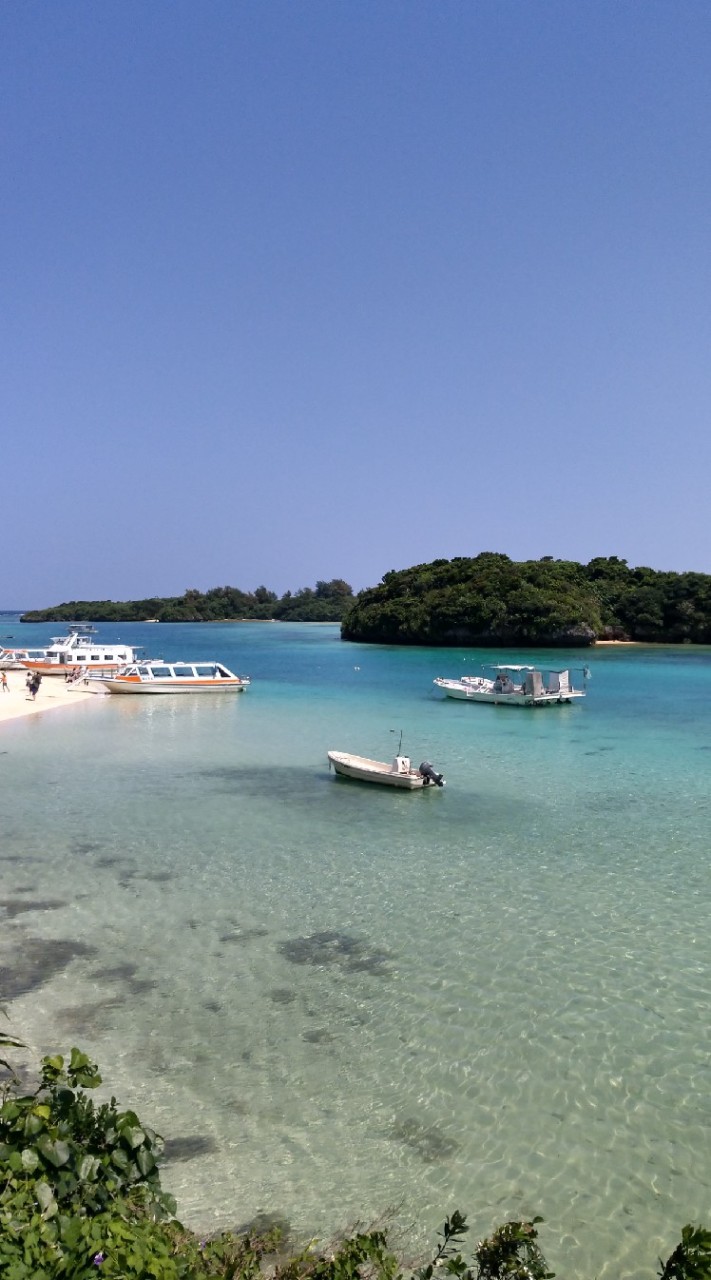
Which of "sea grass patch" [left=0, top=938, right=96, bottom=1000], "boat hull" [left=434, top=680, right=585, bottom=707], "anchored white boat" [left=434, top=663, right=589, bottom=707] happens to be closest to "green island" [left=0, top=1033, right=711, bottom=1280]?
"sea grass patch" [left=0, top=938, right=96, bottom=1000]

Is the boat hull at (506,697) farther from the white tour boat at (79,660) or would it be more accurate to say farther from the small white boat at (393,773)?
the white tour boat at (79,660)

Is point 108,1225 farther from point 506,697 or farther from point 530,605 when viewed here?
point 530,605

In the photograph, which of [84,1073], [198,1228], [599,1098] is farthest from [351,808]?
[84,1073]

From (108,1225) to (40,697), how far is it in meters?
43.9

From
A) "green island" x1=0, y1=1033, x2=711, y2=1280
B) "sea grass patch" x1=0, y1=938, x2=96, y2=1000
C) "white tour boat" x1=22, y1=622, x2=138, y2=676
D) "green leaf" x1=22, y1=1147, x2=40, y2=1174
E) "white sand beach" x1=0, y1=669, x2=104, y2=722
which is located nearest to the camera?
"green island" x1=0, y1=1033, x2=711, y2=1280

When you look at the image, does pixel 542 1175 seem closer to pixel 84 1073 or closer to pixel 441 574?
pixel 84 1073

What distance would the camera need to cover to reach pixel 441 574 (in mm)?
108000

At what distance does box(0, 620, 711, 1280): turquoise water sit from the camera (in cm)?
638

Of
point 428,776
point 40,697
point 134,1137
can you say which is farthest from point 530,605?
point 134,1137

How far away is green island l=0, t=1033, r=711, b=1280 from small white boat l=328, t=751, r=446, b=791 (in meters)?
15.8

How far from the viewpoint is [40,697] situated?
4447 cm

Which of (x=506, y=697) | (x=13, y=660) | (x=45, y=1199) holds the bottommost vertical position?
(x=506, y=697)

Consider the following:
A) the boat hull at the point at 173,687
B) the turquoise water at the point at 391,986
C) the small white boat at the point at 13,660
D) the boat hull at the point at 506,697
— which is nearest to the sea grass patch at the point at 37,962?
the turquoise water at the point at 391,986

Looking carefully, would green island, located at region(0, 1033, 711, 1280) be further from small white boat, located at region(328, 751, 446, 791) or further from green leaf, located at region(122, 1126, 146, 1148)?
small white boat, located at region(328, 751, 446, 791)
